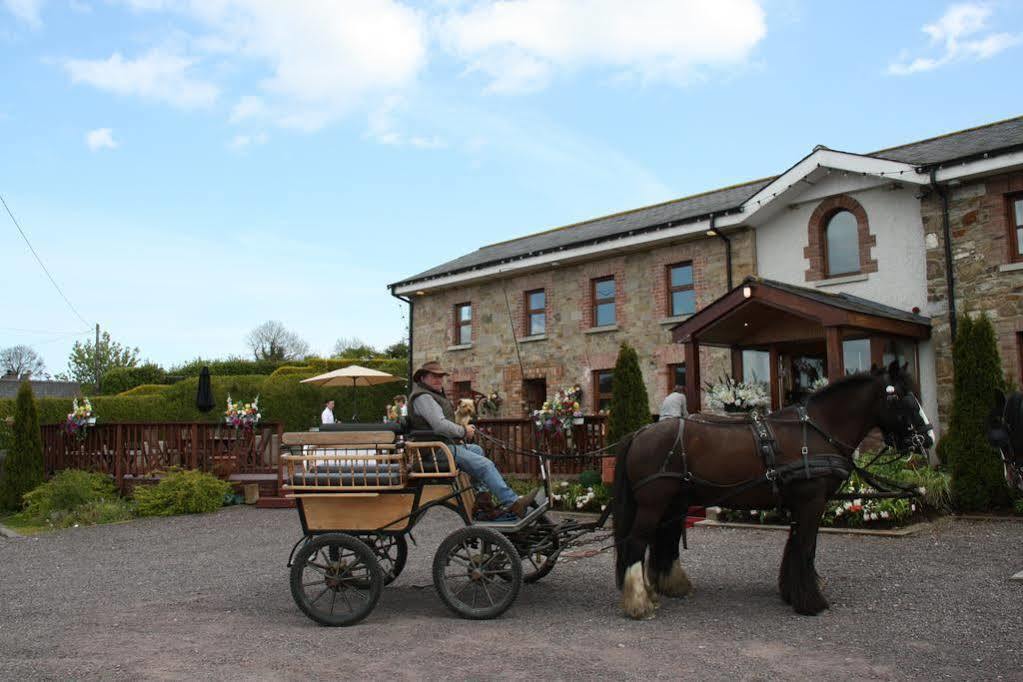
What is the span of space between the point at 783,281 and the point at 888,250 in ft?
6.97

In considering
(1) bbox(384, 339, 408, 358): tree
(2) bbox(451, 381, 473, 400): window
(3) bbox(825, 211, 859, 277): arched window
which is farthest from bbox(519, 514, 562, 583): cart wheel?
(1) bbox(384, 339, 408, 358): tree

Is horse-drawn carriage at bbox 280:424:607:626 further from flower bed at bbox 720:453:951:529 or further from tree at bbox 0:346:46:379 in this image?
tree at bbox 0:346:46:379

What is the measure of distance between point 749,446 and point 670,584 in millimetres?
1407

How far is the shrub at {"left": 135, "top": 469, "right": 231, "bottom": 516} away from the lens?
14352mm

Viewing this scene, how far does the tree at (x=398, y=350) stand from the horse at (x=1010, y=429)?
4318 cm

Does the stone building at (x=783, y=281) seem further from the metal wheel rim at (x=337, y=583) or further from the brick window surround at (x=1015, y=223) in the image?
the metal wheel rim at (x=337, y=583)

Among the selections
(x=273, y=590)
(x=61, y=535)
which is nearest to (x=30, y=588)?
(x=273, y=590)

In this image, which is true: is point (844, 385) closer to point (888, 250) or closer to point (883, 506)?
point (883, 506)

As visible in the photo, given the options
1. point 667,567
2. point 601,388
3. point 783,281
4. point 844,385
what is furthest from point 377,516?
point 601,388

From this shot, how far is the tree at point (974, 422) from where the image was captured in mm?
10891

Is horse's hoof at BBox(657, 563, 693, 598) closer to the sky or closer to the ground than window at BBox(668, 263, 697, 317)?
closer to the ground

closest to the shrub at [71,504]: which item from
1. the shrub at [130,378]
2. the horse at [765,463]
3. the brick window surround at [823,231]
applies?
the horse at [765,463]

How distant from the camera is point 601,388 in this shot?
Answer: 1939 centimetres

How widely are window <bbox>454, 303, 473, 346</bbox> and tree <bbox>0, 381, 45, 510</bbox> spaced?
1039 cm
